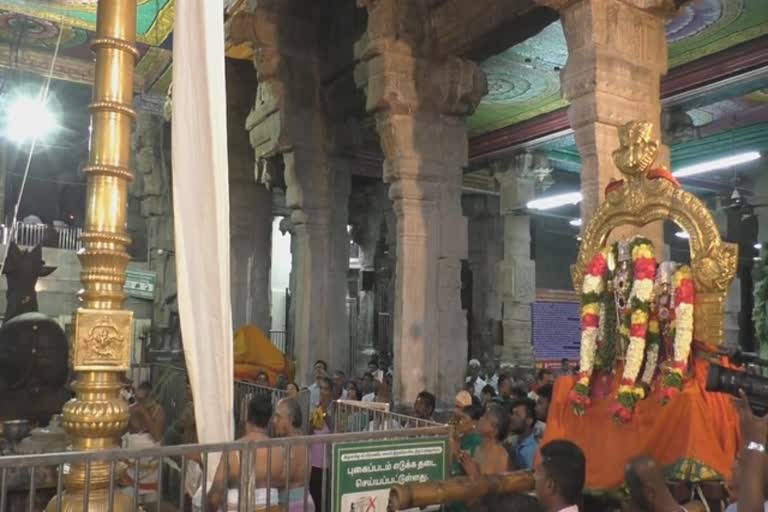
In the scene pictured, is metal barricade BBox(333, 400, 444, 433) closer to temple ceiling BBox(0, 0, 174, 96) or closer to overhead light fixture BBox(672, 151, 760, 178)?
temple ceiling BBox(0, 0, 174, 96)

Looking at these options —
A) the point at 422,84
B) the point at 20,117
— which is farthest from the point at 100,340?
the point at 20,117

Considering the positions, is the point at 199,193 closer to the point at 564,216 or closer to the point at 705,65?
the point at 705,65

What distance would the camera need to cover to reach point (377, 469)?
3678mm

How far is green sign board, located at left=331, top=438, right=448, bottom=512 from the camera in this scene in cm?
354

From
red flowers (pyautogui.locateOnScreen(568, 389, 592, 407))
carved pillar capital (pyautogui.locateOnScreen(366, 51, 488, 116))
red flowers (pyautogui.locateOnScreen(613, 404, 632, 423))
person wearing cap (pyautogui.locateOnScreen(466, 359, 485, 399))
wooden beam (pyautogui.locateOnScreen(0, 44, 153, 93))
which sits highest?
wooden beam (pyautogui.locateOnScreen(0, 44, 153, 93))

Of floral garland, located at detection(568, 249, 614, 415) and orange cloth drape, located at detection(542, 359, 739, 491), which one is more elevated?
floral garland, located at detection(568, 249, 614, 415)

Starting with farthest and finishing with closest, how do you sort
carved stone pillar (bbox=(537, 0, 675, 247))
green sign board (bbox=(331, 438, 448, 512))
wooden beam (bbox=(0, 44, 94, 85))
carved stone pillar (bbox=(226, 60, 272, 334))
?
wooden beam (bbox=(0, 44, 94, 85))
carved stone pillar (bbox=(226, 60, 272, 334))
carved stone pillar (bbox=(537, 0, 675, 247))
green sign board (bbox=(331, 438, 448, 512))

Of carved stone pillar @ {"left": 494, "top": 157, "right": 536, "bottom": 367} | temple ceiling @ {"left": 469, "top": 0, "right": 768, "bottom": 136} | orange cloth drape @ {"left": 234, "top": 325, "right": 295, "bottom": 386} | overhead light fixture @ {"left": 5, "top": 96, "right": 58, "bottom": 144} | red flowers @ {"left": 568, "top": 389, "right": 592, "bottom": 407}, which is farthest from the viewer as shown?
overhead light fixture @ {"left": 5, "top": 96, "right": 58, "bottom": 144}

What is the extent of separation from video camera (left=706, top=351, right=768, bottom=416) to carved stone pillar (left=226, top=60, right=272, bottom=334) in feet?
29.6

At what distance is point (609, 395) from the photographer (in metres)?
4.91

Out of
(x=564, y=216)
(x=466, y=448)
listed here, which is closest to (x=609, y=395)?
(x=466, y=448)

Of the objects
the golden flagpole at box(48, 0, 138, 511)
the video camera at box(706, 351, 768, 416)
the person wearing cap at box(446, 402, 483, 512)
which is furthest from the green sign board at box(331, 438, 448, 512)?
the video camera at box(706, 351, 768, 416)

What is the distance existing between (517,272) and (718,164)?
4966mm

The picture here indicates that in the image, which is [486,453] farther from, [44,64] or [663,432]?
[44,64]
